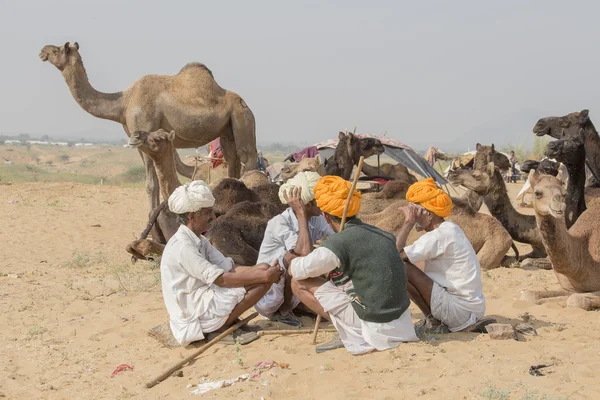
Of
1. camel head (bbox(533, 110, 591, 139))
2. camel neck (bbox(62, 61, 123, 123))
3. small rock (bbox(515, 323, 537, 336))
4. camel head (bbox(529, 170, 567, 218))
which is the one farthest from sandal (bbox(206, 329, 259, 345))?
camel neck (bbox(62, 61, 123, 123))

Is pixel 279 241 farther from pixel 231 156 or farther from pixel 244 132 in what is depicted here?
pixel 231 156

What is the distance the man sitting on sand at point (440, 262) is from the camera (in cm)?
517

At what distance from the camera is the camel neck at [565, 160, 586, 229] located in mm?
8023

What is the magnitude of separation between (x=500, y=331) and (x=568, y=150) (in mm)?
3497

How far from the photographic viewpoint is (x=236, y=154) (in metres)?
14.2

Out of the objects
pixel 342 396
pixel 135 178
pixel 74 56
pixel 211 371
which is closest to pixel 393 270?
pixel 342 396

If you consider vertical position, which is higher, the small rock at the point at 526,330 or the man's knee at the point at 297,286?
the man's knee at the point at 297,286

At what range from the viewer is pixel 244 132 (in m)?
13.5

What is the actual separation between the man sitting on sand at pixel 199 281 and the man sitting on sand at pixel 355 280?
46cm

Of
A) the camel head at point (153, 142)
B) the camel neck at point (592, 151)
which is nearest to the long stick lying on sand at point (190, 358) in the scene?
the camel head at point (153, 142)

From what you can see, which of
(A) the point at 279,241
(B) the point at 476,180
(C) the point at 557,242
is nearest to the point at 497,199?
(B) the point at 476,180

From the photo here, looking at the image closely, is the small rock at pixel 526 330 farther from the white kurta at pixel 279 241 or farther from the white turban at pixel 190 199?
the white turban at pixel 190 199

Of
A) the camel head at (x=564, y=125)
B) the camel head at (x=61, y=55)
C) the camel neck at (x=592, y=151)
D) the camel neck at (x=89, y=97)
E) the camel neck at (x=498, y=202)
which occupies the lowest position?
the camel neck at (x=498, y=202)

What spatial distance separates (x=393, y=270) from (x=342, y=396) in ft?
2.87
